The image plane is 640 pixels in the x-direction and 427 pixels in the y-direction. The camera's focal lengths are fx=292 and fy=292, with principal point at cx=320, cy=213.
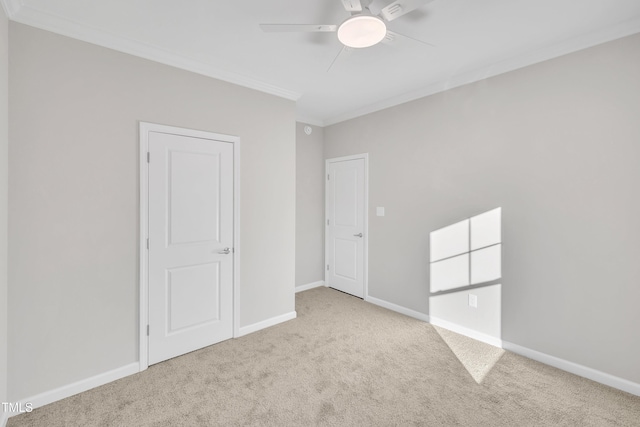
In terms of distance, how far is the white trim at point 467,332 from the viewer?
112 inches

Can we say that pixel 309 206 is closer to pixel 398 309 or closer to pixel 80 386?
pixel 398 309

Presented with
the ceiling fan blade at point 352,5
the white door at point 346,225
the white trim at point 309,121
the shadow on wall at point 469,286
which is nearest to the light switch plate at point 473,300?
the shadow on wall at point 469,286

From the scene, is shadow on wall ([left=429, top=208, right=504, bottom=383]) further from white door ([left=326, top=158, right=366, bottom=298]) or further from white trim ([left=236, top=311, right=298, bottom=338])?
white trim ([left=236, top=311, right=298, bottom=338])

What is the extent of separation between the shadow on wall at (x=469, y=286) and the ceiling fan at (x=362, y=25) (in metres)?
2.01

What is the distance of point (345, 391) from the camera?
7.06 feet

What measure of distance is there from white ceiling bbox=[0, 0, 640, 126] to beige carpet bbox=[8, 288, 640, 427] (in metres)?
2.62

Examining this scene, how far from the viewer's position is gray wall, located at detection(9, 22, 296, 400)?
6.40 ft

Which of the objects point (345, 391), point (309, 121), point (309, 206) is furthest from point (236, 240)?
point (309, 121)

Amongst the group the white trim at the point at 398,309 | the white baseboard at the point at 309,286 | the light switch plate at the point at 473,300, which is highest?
the light switch plate at the point at 473,300

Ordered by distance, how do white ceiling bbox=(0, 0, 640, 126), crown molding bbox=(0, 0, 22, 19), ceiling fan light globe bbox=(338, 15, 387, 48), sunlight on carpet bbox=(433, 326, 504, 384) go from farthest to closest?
sunlight on carpet bbox=(433, 326, 504, 384), white ceiling bbox=(0, 0, 640, 126), crown molding bbox=(0, 0, 22, 19), ceiling fan light globe bbox=(338, 15, 387, 48)

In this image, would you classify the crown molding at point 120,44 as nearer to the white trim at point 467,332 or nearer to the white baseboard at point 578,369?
the white trim at point 467,332

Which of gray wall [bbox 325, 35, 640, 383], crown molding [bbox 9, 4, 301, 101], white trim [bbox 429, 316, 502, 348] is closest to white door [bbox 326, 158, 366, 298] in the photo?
gray wall [bbox 325, 35, 640, 383]

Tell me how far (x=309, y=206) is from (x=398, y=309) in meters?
1.99

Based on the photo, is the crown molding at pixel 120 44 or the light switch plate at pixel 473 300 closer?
the crown molding at pixel 120 44
